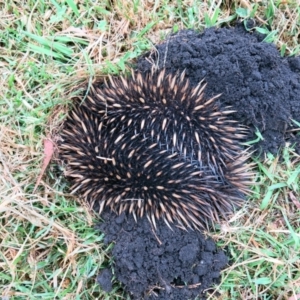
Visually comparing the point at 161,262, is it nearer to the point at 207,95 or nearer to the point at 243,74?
the point at 207,95

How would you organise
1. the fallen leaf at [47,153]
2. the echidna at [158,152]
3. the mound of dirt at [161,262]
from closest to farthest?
the echidna at [158,152] < the mound of dirt at [161,262] < the fallen leaf at [47,153]

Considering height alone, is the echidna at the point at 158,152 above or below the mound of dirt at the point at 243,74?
below

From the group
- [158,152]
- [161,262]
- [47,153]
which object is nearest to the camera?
[158,152]

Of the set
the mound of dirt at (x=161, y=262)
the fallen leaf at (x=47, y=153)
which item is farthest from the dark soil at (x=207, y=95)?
the fallen leaf at (x=47, y=153)

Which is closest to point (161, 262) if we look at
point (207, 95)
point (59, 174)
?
point (59, 174)

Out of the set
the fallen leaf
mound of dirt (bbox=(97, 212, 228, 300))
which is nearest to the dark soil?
mound of dirt (bbox=(97, 212, 228, 300))

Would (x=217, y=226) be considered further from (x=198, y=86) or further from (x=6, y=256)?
(x=6, y=256)

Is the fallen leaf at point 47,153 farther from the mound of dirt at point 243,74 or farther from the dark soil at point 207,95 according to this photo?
the mound of dirt at point 243,74

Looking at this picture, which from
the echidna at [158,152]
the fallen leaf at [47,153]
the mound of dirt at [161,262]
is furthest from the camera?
the fallen leaf at [47,153]
